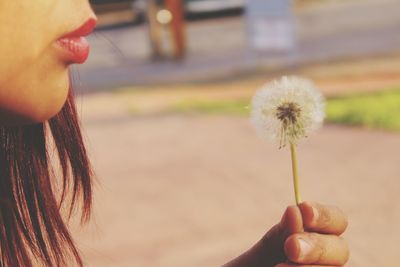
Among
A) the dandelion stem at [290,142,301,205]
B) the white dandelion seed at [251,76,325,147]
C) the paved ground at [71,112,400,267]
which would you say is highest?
the white dandelion seed at [251,76,325,147]

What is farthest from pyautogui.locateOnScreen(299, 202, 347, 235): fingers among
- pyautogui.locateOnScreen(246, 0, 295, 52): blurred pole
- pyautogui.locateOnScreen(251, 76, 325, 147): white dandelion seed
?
pyautogui.locateOnScreen(246, 0, 295, 52): blurred pole

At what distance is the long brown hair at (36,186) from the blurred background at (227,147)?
226mm

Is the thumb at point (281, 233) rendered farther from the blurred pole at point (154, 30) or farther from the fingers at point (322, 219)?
the blurred pole at point (154, 30)

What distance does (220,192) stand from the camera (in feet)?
17.2

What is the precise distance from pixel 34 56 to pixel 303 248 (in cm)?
51

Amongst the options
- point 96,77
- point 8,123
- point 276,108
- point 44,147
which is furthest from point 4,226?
point 96,77

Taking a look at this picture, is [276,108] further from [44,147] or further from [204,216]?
[204,216]

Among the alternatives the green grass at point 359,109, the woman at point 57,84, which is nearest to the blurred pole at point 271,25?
the green grass at point 359,109

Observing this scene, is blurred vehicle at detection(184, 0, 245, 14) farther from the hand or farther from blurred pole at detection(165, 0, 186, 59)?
the hand

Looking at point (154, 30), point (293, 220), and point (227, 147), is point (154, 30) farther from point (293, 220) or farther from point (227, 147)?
point (293, 220)

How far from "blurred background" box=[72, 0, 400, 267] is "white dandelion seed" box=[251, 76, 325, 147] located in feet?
2.16

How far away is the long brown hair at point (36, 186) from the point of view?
162 centimetres

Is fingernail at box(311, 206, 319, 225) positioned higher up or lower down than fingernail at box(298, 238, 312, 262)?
higher up

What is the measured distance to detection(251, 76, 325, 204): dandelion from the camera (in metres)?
1.31
